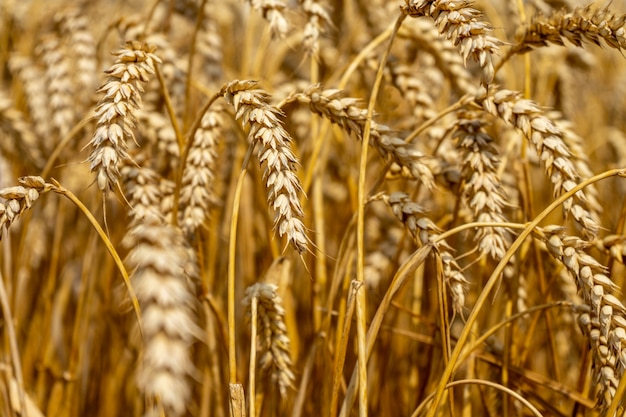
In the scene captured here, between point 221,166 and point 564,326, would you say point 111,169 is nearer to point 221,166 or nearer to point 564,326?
point 221,166

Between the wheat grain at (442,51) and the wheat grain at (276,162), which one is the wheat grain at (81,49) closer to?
the wheat grain at (442,51)

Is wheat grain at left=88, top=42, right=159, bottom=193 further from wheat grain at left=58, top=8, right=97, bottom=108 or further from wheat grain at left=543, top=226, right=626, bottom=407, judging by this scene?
wheat grain at left=58, top=8, right=97, bottom=108

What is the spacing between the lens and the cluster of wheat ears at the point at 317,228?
0.98 metres

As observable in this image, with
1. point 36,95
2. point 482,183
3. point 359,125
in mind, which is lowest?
point 482,183

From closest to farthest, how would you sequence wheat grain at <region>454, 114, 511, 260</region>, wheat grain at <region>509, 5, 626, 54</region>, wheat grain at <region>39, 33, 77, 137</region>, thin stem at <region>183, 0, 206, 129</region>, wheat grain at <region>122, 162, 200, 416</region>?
1. wheat grain at <region>122, 162, 200, 416</region>
2. wheat grain at <region>509, 5, 626, 54</region>
3. wheat grain at <region>454, 114, 511, 260</region>
4. thin stem at <region>183, 0, 206, 129</region>
5. wheat grain at <region>39, 33, 77, 137</region>

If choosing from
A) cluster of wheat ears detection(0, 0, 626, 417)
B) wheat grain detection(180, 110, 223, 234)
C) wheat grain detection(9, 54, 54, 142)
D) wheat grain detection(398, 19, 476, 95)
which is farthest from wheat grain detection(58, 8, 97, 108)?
wheat grain detection(398, 19, 476, 95)

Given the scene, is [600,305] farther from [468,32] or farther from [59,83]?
[59,83]

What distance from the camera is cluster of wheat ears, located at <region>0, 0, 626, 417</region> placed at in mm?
983

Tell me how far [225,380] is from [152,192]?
2.39 feet

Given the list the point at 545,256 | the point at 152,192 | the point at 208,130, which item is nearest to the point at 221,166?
the point at 208,130

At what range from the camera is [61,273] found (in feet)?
7.69

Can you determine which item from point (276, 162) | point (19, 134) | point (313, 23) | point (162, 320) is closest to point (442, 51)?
point (313, 23)

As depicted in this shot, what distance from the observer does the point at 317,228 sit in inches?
63.2

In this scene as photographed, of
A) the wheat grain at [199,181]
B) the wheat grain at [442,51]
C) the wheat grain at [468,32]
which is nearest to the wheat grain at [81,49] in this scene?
the wheat grain at [199,181]
